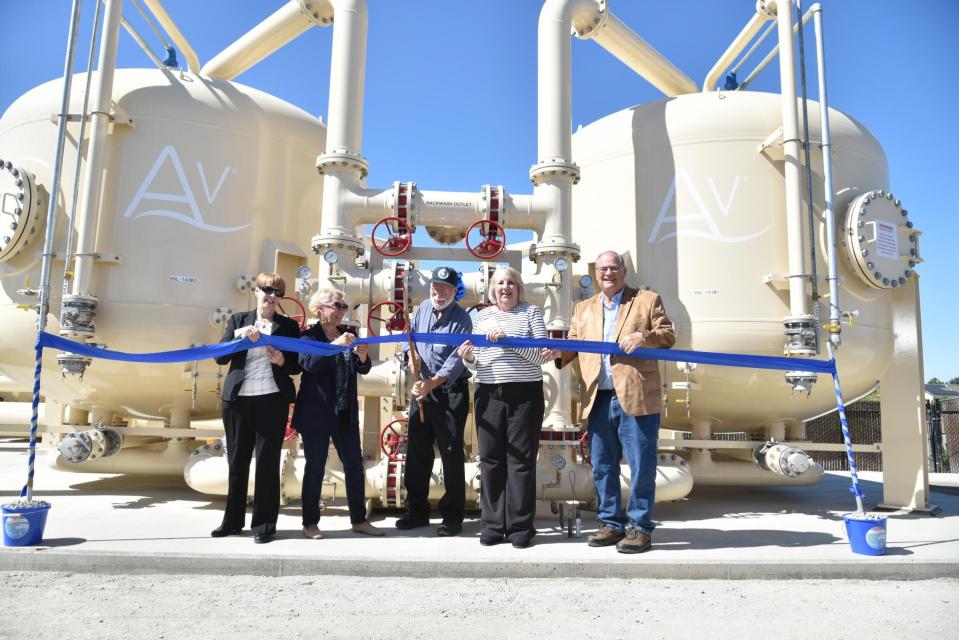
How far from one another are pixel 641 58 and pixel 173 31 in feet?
17.3

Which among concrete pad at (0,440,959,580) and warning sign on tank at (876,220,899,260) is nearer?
concrete pad at (0,440,959,580)

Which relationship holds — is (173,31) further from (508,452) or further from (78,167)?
(508,452)

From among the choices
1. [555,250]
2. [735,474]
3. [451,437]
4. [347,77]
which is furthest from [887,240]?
[347,77]

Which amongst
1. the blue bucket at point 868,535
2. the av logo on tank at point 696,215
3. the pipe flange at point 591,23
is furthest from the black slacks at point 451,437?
the pipe flange at point 591,23

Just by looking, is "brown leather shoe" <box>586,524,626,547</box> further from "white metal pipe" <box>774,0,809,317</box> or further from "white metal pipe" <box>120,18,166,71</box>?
"white metal pipe" <box>120,18,166,71</box>

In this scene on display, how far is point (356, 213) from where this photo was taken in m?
5.82

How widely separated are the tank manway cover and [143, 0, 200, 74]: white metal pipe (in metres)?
7.33

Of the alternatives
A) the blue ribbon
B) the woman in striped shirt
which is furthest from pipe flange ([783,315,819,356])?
the woman in striped shirt

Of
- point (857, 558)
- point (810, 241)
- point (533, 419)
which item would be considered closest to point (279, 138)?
point (533, 419)

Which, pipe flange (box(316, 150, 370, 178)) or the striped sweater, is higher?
pipe flange (box(316, 150, 370, 178))

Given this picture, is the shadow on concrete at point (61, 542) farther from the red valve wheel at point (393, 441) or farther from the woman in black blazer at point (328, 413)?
the red valve wheel at point (393, 441)

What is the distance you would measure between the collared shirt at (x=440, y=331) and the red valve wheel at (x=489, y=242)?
1398 millimetres

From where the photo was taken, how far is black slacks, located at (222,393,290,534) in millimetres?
3980

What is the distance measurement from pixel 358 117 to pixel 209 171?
1.48 metres
